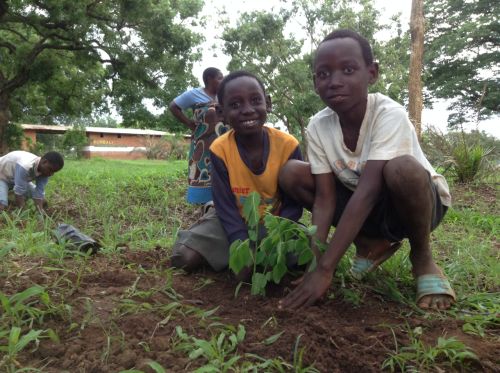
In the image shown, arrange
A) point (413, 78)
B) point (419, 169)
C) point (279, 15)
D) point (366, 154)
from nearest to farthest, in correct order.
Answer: point (419, 169)
point (366, 154)
point (413, 78)
point (279, 15)

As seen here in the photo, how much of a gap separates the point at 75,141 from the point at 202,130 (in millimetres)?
18910

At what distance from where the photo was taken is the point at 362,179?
1.80m

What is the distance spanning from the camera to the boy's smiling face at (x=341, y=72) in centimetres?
183

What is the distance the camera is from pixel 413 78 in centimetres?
791

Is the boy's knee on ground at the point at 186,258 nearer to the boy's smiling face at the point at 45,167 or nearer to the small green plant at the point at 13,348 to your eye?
the small green plant at the point at 13,348

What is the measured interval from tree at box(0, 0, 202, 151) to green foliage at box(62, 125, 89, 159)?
386 inches

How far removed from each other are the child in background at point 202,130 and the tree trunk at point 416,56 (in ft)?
14.8

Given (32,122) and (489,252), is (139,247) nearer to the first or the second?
(489,252)

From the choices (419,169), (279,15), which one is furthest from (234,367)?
(279,15)

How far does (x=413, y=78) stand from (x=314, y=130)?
6.53m

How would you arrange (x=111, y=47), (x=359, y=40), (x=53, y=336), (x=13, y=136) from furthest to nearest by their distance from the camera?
(x=13, y=136) < (x=111, y=47) < (x=359, y=40) < (x=53, y=336)

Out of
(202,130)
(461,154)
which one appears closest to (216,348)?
(202,130)

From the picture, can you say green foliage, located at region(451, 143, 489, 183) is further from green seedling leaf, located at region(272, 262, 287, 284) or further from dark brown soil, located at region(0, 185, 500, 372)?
green seedling leaf, located at region(272, 262, 287, 284)

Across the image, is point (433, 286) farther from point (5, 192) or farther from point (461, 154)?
point (461, 154)
